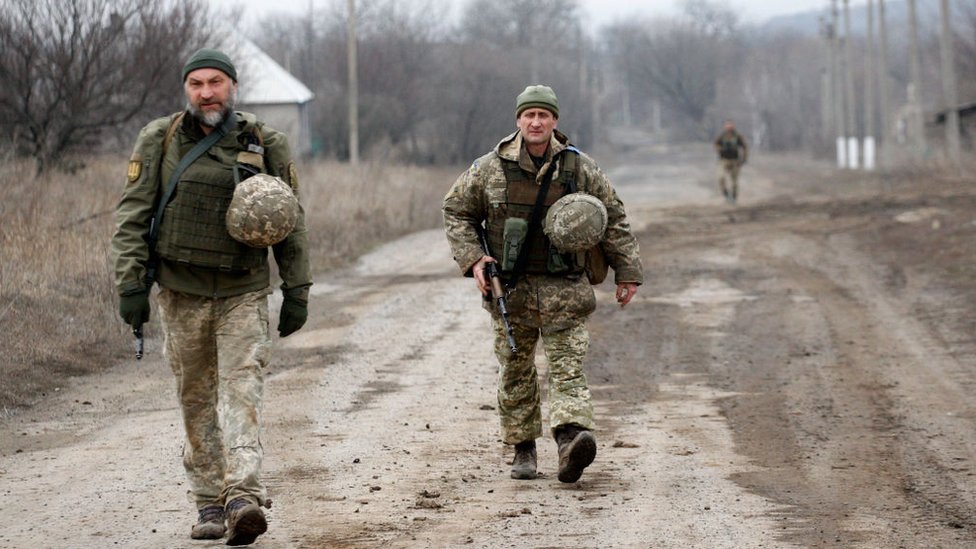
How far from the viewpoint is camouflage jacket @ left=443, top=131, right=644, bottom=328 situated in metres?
6.97

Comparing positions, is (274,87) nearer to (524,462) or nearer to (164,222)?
(524,462)

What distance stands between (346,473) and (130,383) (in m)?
3.71

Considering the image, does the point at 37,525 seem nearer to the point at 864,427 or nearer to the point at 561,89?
the point at 864,427

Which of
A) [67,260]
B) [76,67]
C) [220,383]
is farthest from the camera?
[76,67]

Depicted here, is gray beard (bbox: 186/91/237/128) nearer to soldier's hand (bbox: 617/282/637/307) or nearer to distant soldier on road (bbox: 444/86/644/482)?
distant soldier on road (bbox: 444/86/644/482)

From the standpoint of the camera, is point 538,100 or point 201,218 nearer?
point 201,218

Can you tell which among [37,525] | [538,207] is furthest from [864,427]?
[37,525]

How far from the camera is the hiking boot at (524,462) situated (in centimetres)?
707

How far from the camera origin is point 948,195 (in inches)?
1102

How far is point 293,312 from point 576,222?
1.51 m

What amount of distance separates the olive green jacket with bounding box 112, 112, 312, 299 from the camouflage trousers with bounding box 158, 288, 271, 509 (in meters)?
0.07

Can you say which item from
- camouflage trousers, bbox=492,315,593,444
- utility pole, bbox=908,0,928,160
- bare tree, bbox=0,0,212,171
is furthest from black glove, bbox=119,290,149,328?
utility pole, bbox=908,0,928,160

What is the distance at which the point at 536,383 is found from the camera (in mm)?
7238

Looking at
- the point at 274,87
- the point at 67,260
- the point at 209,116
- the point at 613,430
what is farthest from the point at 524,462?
the point at 274,87
